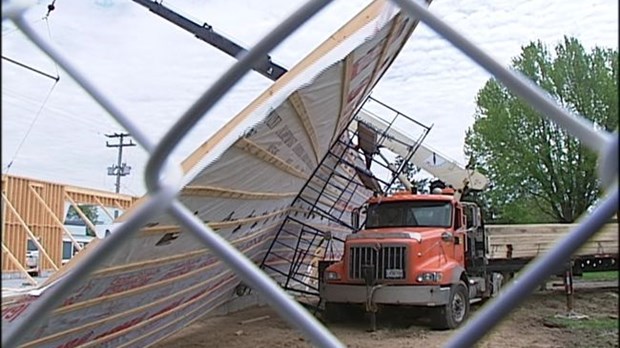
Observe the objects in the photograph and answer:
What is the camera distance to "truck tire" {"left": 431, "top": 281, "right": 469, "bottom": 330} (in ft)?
28.1

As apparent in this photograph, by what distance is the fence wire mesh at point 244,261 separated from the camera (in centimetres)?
56

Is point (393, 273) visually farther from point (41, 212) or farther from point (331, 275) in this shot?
point (41, 212)

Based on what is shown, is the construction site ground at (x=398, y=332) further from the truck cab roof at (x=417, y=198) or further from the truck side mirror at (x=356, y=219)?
the truck cab roof at (x=417, y=198)

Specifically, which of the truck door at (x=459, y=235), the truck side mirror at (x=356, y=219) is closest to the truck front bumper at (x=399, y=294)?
the truck door at (x=459, y=235)

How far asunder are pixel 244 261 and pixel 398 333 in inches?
329

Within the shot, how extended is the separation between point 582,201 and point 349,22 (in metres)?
18.3

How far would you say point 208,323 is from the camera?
924 cm

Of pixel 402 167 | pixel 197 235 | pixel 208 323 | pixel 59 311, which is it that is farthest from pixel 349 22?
pixel 402 167

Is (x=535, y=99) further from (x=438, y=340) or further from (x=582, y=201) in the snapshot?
(x=582, y=201)

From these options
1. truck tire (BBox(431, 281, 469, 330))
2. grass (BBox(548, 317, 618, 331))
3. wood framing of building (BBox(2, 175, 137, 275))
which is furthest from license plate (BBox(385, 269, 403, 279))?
wood framing of building (BBox(2, 175, 137, 275))

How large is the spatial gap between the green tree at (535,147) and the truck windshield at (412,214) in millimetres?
10922

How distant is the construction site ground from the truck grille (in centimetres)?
83

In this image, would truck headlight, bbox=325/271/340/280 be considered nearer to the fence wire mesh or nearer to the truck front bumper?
the truck front bumper

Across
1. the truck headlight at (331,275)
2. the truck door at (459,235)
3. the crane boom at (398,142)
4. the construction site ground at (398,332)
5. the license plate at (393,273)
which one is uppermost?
the crane boom at (398,142)
